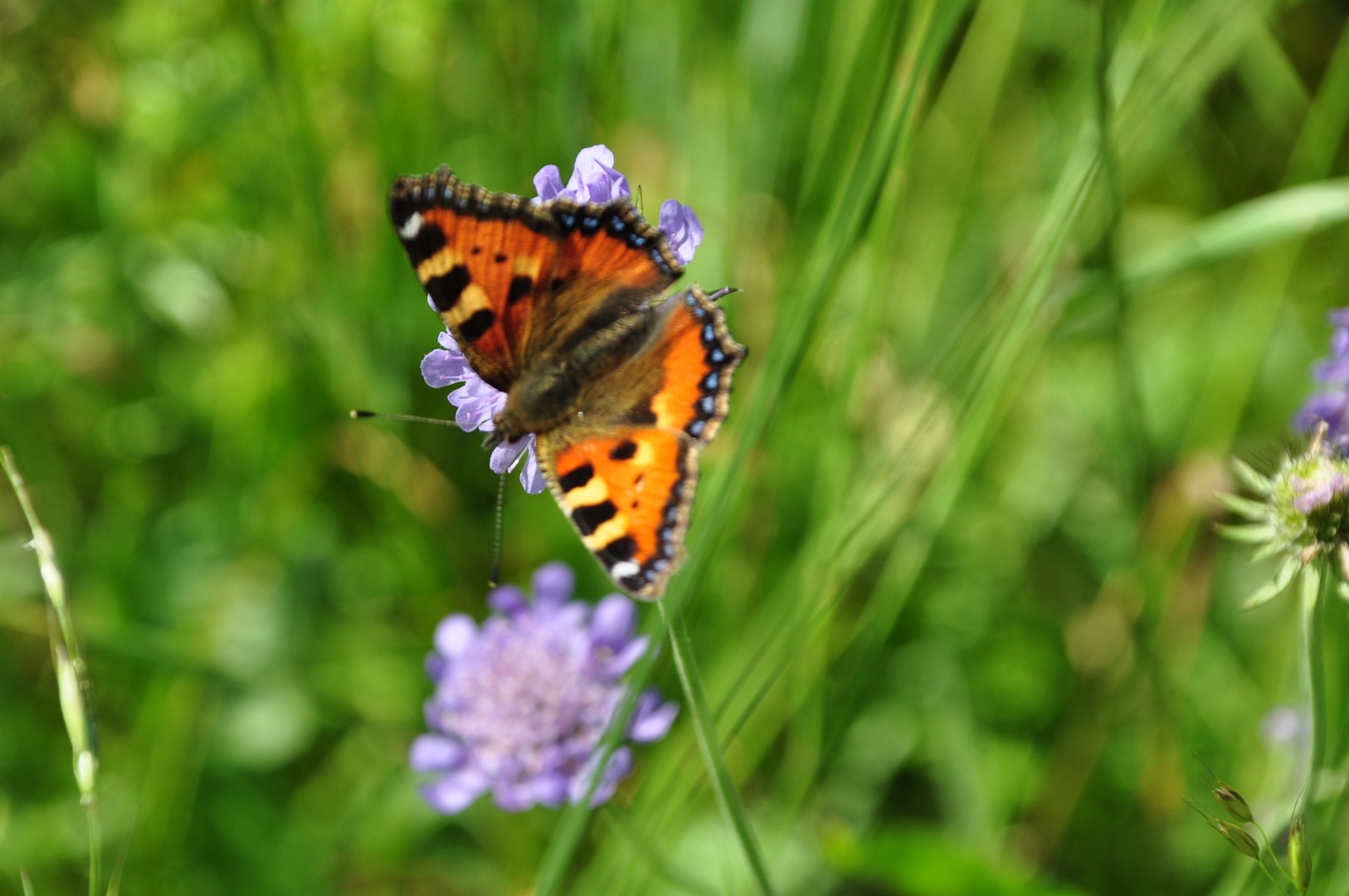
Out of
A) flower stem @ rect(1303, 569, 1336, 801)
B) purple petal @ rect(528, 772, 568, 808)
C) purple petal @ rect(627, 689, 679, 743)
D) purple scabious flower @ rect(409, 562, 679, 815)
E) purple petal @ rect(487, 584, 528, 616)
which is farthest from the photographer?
purple petal @ rect(487, 584, 528, 616)

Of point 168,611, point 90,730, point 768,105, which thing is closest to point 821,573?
point 90,730

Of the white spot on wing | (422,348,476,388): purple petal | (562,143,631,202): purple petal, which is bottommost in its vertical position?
(422,348,476,388): purple petal

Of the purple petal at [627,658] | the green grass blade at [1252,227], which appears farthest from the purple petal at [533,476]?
the green grass blade at [1252,227]

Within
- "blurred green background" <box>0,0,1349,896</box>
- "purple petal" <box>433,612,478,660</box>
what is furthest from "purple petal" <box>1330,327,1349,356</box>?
"purple petal" <box>433,612,478,660</box>

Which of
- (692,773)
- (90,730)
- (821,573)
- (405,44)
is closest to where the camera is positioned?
(90,730)

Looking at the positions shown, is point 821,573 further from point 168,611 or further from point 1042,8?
point 1042,8

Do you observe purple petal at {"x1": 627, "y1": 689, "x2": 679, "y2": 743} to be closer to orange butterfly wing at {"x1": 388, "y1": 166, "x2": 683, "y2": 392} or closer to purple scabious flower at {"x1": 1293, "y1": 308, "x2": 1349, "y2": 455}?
orange butterfly wing at {"x1": 388, "y1": 166, "x2": 683, "y2": 392}

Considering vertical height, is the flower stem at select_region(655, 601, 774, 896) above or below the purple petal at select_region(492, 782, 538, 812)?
above

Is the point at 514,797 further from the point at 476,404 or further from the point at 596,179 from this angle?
the point at 596,179
